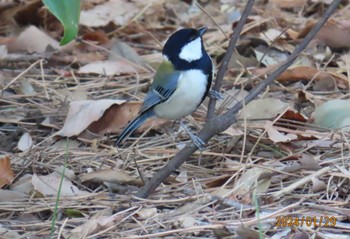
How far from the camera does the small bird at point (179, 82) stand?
3.42 metres

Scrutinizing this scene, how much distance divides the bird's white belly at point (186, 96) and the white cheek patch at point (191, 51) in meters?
0.07

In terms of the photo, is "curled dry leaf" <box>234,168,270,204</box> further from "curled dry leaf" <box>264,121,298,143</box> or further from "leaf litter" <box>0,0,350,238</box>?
"curled dry leaf" <box>264,121,298,143</box>

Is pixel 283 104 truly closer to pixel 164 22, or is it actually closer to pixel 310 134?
pixel 310 134

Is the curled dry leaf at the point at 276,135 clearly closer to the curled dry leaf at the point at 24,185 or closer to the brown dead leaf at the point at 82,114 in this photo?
the brown dead leaf at the point at 82,114

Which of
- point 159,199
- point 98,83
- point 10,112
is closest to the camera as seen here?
point 159,199

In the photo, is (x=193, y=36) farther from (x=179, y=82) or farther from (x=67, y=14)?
(x=67, y=14)

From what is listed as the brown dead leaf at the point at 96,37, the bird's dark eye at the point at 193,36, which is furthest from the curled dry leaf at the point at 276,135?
the brown dead leaf at the point at 96,37

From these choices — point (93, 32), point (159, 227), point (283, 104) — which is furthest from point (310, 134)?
point (93, 32)

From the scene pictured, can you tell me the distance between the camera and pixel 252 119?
12.0ft

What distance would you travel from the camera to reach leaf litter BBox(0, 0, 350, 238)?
2891 mm

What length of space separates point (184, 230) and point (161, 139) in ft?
3.44

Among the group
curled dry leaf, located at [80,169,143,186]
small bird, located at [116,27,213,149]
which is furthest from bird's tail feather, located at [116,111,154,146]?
curled dry leaf, located at [80,169,143,186]

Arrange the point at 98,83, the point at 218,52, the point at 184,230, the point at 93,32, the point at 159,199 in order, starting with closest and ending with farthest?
1. the point at 184,230
2. the point at 159,199
3. the point at 98,83
4. the point at 218,52
5. the point at 93,32

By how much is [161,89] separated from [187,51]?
0.19 metres
